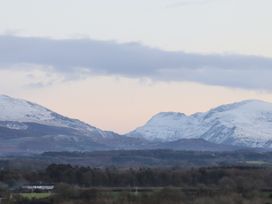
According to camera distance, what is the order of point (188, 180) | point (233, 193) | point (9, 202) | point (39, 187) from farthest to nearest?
point (188, 180) < point (39, 187) < point (233, 193) < point (9, 202)

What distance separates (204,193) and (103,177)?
3291cm

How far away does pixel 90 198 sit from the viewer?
307ft

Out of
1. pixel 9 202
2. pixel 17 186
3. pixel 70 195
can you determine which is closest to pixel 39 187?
pixel 17 186

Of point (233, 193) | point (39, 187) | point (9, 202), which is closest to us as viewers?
point (9, 202)

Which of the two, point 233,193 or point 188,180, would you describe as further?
point 188,180

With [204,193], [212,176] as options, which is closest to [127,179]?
[212,176]

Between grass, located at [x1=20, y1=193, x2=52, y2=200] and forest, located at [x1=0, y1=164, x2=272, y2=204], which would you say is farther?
grass, located at [x1=20, y1=193, x2=52, y2=200]

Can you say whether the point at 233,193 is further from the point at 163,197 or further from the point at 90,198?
the point at 90,198

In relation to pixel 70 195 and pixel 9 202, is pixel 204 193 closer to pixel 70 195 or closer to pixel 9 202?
pixel 70 195

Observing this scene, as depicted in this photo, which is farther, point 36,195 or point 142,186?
point 142,186

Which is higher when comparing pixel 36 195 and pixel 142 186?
pixel 142 186

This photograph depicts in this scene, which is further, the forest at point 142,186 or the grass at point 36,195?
the grass at point 36,195

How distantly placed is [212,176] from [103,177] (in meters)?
14.9

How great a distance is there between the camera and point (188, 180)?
126312 millimetres
